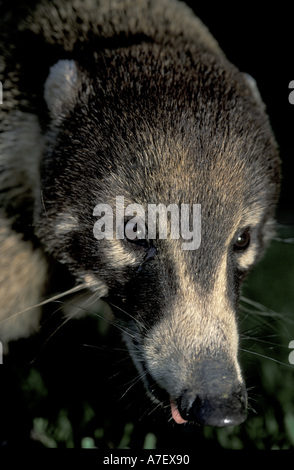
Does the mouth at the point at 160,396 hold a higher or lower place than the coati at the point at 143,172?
lower

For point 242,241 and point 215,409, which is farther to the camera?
point 242,241

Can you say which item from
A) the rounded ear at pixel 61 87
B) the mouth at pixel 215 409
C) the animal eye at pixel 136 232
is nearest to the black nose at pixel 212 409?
the mouth at pixel 215 409

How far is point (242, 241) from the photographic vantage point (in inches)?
89.4

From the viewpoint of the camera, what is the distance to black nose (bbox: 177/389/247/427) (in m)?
1.84

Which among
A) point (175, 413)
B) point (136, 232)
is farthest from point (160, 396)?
point (136, 232)

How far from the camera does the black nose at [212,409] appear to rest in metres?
1.84

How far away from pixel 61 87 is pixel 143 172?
47cm

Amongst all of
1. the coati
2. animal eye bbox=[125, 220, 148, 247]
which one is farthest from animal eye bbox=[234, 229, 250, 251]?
animal eye bbox=[125, 220, 148, 247]

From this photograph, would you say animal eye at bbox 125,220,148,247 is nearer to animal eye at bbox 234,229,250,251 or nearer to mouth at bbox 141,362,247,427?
animal eye at bbox 234,229,250,251

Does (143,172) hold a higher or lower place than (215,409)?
higher

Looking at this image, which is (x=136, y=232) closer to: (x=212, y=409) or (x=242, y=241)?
(x=242, y=241)

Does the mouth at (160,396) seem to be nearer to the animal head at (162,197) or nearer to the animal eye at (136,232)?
the animal head at (162,197)
